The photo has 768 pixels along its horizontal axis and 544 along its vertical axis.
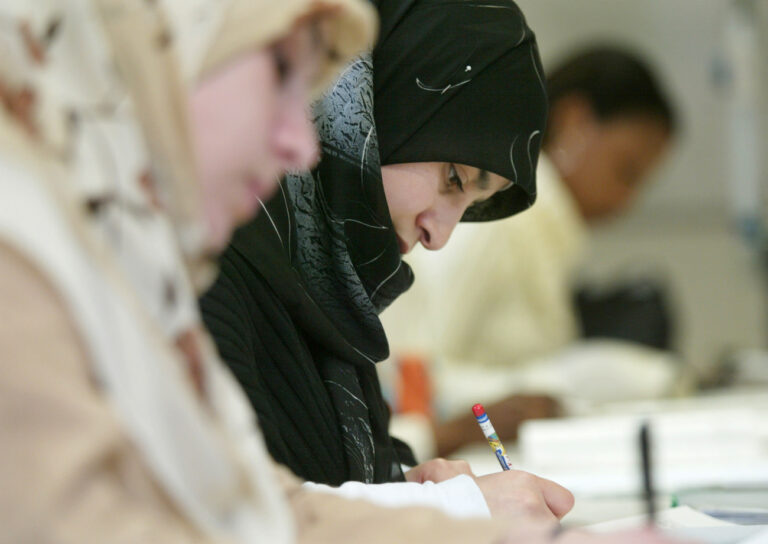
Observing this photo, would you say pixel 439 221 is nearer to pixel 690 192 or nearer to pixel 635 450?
pixel 635 450

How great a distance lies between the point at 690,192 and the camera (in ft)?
14.0

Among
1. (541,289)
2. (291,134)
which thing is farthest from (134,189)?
(541,289)

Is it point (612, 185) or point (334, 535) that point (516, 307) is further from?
point (334, 535)

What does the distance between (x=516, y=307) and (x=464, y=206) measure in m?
1.52

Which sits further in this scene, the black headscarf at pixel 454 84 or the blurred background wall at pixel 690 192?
the blurred background wall at pixel 690 192

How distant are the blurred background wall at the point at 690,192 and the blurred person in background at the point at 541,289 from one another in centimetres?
139

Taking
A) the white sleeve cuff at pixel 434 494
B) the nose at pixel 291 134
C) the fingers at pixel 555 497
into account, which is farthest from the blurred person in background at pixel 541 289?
the nose at pixel 291 134

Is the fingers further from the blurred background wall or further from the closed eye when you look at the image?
the blurred background wall

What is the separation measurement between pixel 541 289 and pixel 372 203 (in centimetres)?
164

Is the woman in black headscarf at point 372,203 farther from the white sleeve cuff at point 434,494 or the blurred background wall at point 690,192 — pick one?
the blurred background wall at point 690,192

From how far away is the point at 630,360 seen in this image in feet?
8.07

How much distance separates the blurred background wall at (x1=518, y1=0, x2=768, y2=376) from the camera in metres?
4.16

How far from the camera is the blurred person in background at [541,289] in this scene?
233cm

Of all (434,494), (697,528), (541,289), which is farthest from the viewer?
(541,289)
